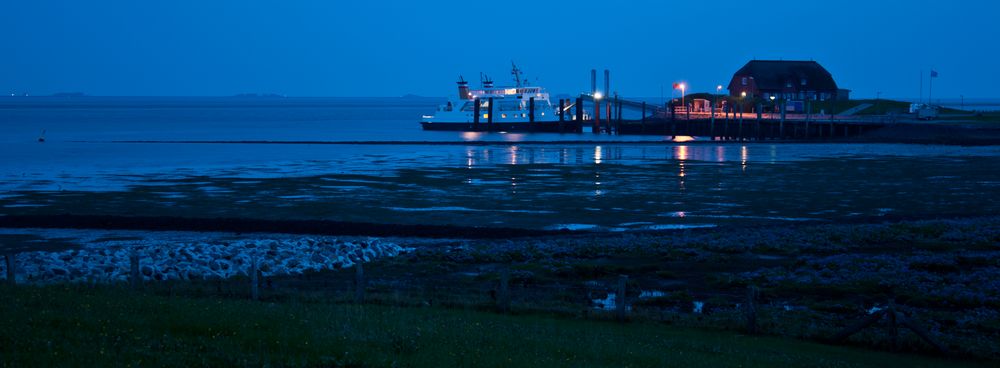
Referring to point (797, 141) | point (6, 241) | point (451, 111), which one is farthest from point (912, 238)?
point (451, 111)

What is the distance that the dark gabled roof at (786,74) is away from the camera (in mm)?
103125

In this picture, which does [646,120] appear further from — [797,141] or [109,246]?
[109,246]

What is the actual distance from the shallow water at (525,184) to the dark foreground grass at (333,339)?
1480cm

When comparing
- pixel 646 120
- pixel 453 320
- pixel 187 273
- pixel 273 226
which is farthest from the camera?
pixel 646 120

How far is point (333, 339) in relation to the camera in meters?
10.9

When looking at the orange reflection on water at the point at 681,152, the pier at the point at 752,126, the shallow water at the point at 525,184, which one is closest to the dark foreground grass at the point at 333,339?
the shallow water at the point at 525,184

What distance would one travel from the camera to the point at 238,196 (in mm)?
36125

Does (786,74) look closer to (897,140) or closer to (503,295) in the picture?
(897,140)

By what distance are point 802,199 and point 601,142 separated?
42.4 meters

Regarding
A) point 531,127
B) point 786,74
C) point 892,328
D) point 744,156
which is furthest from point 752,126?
point 892,328

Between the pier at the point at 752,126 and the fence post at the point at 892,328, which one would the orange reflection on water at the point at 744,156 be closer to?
the pier at the point at 752,126

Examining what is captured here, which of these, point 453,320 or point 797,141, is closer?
point 453,320

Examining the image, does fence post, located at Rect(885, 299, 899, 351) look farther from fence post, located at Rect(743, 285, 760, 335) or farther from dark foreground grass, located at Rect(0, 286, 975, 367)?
fence post, located at Rect(743, 285, 760, 335)

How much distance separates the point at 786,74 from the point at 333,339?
3899 inches
